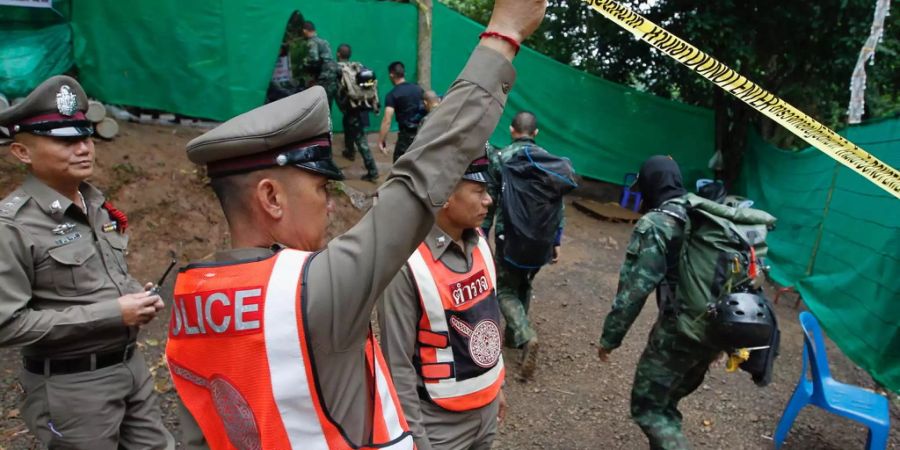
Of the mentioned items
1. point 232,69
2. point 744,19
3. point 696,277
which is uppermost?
point 744,19

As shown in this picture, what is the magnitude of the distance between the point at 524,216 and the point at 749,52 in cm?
577

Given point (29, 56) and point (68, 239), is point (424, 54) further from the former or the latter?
point (68, 239)

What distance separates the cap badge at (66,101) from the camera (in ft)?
7.83

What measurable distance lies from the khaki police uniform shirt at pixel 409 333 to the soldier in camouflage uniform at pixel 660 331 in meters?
1.13

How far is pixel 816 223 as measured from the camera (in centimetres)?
651

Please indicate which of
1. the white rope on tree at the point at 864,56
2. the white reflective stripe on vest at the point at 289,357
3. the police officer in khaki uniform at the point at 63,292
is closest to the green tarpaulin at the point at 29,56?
the police officer in khaki uniform at the point at 63,292

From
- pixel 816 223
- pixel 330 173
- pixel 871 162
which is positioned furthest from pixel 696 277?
pixel 816 223

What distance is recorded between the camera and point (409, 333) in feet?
6.73

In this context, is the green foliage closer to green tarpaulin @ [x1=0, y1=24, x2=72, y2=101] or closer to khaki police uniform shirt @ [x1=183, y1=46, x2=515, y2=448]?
green tarpaulin @ [x1=0, y1=24, x2=72, y2=101]

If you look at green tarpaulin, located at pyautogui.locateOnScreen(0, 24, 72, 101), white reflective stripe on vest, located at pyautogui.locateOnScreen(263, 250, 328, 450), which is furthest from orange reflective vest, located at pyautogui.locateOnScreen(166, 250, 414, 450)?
green tarpaulin, located at pyautogui.locateOnScreen(0, 24, 72, 101)

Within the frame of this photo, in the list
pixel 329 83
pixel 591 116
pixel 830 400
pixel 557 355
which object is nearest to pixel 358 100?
pixel 329 83

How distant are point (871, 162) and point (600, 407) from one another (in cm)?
245

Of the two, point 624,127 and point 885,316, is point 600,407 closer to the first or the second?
point 885,316

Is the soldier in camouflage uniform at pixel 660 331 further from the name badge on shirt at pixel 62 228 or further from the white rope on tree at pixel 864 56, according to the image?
the white rope on tree at pixel 864 56
